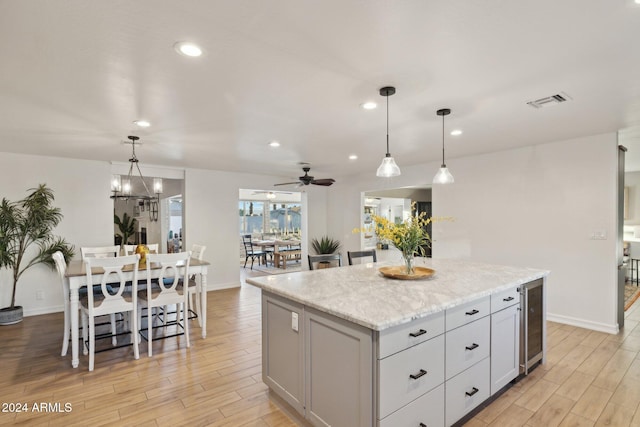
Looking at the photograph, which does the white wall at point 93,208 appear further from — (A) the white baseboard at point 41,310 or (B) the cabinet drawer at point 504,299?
(B) the cabinet drawer at point 504,299

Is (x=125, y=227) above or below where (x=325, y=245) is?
above

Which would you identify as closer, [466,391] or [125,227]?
[466,391]

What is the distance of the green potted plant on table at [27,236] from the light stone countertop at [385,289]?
13.3ft

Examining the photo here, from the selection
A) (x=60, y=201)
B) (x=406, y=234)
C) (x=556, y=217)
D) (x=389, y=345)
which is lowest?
(x=389, y=345)

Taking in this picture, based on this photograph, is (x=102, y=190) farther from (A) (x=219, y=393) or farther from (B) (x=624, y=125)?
(B) (x=624, y=125)

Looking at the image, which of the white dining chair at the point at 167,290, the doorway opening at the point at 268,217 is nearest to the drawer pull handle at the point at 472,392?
the white dining chair at the point at 167,290

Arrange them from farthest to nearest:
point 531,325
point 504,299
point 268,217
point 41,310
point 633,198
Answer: point 268,217
point 633,198
point 41,310
point 531,325
point 504,299

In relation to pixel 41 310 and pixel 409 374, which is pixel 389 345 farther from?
pixel 41 310

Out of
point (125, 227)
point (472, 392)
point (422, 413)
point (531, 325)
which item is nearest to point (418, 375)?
point (422, 413)

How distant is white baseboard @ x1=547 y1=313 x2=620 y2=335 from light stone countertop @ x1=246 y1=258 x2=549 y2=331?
1906mm

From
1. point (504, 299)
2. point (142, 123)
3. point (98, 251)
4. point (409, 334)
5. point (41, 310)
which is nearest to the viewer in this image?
point (409, 334)

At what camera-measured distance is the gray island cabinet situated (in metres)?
1.73

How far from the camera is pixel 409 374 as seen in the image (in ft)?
5.96

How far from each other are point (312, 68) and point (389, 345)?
179 centimetres
